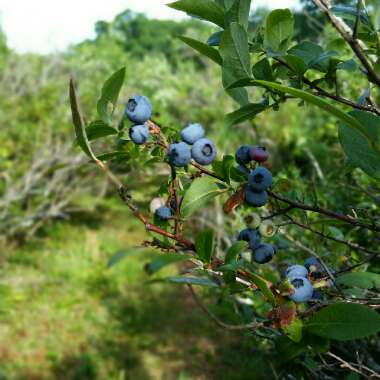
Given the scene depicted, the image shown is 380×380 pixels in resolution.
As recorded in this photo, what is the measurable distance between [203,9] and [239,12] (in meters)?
0.07

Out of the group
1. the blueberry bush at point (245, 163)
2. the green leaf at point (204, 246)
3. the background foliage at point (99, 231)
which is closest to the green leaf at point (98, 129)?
the blueberry bush at point (245, 163)

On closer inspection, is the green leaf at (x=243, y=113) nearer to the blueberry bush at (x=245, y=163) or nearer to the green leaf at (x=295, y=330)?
the blueberry bush at (x=245, y=163)

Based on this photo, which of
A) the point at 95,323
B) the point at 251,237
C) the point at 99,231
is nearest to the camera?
the point at 251,237

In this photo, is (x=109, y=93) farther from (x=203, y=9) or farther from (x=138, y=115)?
(x=203, y=9)

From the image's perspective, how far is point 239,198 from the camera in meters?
0.74

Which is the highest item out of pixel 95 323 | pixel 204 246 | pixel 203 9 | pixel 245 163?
pixel 203 9

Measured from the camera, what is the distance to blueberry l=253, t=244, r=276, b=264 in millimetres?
789

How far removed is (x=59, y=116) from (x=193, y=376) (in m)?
3.76

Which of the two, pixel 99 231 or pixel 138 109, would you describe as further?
pixel 99 231

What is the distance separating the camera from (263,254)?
0.79 meters

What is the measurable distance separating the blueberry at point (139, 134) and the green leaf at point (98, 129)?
0.13 feet

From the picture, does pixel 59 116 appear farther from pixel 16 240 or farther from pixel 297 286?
pixel 297 286

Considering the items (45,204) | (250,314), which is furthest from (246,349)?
(45,204)

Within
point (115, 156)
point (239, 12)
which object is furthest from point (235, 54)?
point (115, 156)
